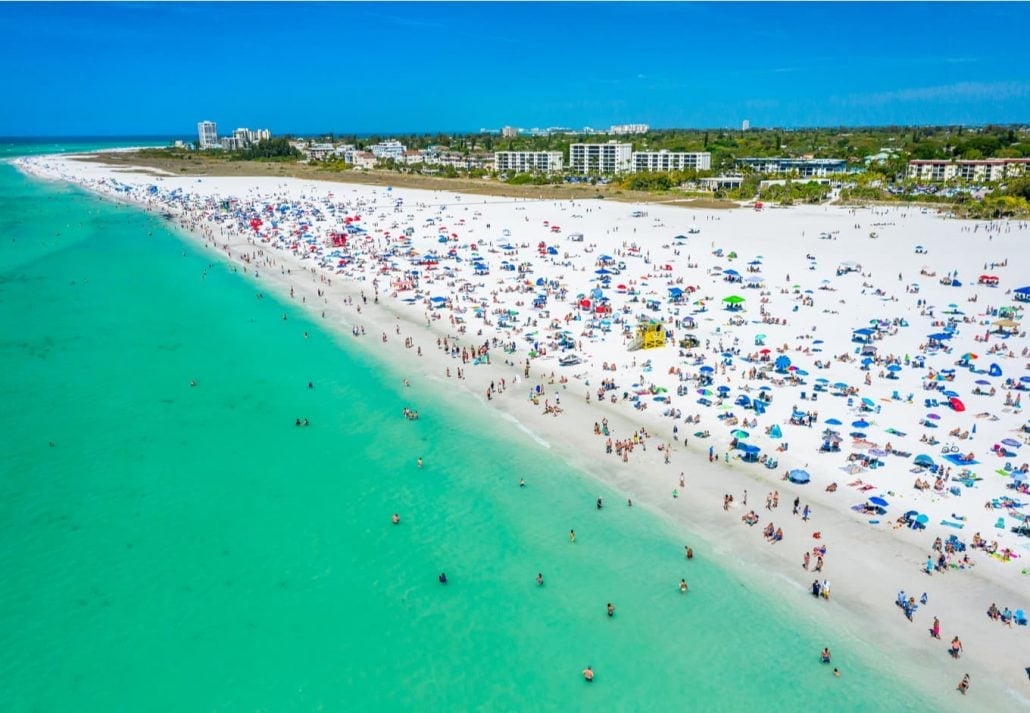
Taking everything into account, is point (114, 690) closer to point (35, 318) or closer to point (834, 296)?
point (35, 318)

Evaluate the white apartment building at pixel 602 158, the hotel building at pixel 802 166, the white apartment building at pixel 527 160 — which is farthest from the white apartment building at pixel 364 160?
the hotel building at pixel 802 166

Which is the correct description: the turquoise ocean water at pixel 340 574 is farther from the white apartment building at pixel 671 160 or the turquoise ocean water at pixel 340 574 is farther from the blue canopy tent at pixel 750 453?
the white apartment building at pixel 671 160

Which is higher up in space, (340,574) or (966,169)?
(966,169)

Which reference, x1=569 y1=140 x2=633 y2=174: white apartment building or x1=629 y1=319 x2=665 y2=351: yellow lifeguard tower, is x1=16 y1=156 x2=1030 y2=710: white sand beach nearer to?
x1=629 y1=319 x2=665 y2=351: yellow lifeguard tower

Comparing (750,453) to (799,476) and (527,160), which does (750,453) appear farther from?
(527,160)

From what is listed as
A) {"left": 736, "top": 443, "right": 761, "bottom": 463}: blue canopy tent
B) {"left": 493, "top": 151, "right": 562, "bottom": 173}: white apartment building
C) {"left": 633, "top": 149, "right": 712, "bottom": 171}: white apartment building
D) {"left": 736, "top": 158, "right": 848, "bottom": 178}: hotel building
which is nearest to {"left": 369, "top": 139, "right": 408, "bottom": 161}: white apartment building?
{"left": 493, "top": 151, "right": 562, "bottom": 173}: white apartment building

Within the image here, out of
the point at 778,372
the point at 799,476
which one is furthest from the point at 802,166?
the point at 799,476
